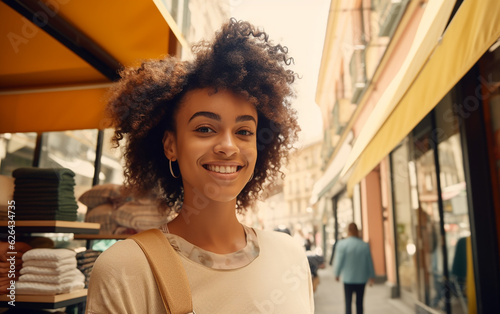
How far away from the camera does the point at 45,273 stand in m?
1.91

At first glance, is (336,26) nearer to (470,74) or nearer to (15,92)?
(470,74)

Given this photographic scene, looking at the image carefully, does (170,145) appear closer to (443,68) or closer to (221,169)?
(221,169)

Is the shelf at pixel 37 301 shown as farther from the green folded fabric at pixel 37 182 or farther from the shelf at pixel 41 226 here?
the green folded fabric at pixel 37 182

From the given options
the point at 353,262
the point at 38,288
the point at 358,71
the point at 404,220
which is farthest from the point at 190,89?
the point at 358,71

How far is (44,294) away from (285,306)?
145 centimetres

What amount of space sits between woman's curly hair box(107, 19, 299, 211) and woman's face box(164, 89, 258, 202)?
43 millimetres

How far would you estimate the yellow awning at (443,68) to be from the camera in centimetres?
181

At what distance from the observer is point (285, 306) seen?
1009 millimetres

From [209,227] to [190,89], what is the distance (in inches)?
15.7

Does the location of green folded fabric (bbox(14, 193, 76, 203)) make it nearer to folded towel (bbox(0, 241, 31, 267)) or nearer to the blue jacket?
folded towel (bbox(0, 241, 31, 267))

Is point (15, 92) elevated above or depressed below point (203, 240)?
above

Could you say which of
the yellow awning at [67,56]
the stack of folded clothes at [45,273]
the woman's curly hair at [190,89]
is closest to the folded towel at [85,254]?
the stack of folded clothes at [45,273]

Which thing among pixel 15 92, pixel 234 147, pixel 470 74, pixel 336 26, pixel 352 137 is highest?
pixel 336 26

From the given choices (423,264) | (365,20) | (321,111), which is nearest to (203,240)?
(423,264)
